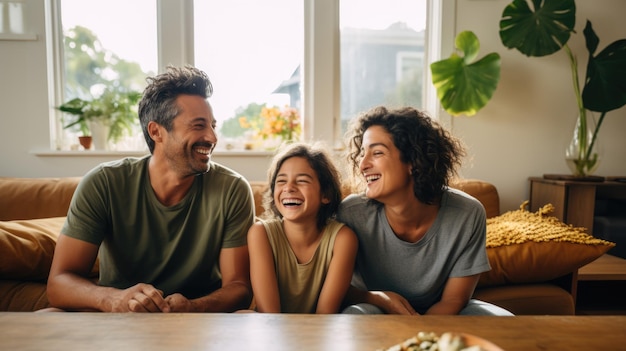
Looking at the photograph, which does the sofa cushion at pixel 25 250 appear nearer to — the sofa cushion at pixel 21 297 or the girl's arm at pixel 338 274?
the sofa cushion at pixel 21 297

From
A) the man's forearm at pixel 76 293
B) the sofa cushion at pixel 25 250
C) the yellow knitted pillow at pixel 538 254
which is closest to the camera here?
the man's forearm at pixel 76 293

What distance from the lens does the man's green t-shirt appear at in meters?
1.52

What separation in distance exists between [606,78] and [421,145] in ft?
6.10

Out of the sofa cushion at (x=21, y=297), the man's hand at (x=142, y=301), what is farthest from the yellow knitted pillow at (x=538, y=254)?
the sofa cushion at (x=21, y=297)

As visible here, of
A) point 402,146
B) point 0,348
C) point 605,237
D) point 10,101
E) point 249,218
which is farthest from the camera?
point 10,101

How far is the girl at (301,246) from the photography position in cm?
137

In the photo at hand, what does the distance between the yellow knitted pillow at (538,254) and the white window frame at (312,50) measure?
1.20 metres

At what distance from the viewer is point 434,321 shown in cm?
97

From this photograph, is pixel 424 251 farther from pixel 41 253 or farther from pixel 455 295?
pixel 41 253

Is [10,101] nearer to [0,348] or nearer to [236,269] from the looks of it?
[236,269]

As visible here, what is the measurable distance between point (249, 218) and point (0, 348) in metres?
0.87

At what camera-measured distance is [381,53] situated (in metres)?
3.13

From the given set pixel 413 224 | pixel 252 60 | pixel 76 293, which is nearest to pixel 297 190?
pixel 413 224

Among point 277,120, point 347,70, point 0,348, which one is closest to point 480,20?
point 347,70
